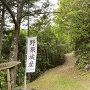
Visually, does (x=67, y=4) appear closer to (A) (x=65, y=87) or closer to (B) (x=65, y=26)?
(B) (x=65, y=26)

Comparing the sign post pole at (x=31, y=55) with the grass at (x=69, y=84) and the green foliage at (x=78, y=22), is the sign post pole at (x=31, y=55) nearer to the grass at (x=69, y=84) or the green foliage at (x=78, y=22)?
the grass at (x=69, y=84)

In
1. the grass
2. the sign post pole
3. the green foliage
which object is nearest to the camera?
the sign post pole

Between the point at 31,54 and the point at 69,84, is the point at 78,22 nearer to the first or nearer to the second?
the point at 69,84

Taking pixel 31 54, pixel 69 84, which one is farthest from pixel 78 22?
pixel 31 54

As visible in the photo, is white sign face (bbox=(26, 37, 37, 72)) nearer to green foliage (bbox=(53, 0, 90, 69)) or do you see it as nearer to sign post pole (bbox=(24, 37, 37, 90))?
sign post pole (bbox=(24, 37, 37, 90))

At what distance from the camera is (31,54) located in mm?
9406

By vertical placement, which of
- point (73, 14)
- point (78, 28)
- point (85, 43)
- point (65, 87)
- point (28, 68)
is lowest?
point (65, 87)

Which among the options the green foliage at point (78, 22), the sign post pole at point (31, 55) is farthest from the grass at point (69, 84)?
the sign post pole at point (31, 55)

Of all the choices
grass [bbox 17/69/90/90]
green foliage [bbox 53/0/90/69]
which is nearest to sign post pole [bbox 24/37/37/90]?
grass [bbox 17/69/90/90]

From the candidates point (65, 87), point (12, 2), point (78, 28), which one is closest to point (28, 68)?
point (65, 87)

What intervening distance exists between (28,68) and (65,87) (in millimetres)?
2123

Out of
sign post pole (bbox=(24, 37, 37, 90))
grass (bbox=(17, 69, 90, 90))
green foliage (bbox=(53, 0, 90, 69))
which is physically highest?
green foliage (bbox=(53, 0, 90, 69))

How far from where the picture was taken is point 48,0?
10.4 metres

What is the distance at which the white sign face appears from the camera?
9.38m
